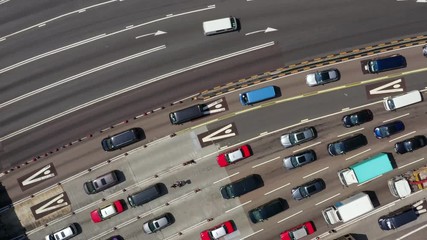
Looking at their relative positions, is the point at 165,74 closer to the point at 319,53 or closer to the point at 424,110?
the point at 319,53

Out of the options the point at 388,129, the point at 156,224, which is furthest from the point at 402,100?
the point at 156,224

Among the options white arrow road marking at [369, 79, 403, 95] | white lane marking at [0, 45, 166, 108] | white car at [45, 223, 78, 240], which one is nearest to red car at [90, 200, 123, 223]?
white car at [45, 223, 78, 240]

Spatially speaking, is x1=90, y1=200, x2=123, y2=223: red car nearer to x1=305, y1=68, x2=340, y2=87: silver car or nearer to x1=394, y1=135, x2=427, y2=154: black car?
x1=305, y1=68, x2=340, y2=87: silver car

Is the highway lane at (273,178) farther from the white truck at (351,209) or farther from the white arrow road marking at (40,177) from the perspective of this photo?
the white arrow road marking at (40,177)

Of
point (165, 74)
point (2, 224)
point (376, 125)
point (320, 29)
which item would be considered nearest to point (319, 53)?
point (320, 29)

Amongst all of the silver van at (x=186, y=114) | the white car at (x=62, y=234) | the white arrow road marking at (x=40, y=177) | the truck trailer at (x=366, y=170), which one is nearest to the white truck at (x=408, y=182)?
the truck trailer at (x=366, y=170)

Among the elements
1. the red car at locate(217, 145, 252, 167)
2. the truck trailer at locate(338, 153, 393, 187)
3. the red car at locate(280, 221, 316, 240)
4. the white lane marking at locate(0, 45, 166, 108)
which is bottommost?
the red car at locate(280, 221, 316, 240)
